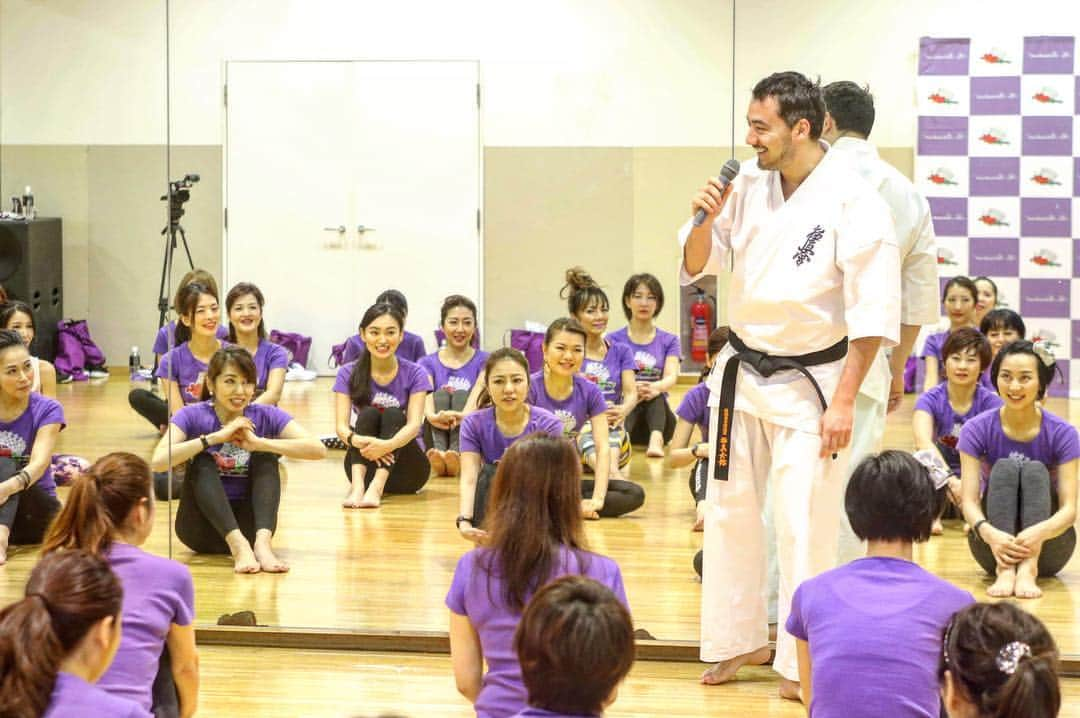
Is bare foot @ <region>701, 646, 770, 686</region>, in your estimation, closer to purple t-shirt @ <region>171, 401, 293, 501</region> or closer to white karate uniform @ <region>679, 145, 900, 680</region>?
white karate uniform @ <region>679, 145, 900, 680</region>

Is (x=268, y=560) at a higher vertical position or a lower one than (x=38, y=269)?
lower

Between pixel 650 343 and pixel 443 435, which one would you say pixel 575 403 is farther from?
pixel 650 343

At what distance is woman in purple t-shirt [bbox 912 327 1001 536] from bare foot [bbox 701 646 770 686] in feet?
2.35

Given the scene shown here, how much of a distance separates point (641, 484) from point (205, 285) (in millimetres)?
1719

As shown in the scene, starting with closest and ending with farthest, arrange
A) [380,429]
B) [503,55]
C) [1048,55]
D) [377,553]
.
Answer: [1048,55] → [503,55] → [377,553] → [380,429]

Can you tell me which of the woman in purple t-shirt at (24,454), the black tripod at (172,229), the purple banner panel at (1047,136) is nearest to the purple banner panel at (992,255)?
the purple banner panel at (1047,136)

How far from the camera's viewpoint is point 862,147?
358 centimetres

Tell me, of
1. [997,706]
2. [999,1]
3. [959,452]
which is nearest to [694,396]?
[959,452]

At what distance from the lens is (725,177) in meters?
3.32

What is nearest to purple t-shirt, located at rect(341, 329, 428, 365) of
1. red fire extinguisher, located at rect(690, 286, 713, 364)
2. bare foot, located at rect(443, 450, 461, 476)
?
bare foot, located at rect(443, 450, 461, 476)

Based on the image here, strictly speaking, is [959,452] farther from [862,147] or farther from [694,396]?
[862,147]

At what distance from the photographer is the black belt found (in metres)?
3.24

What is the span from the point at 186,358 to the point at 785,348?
1.73 m

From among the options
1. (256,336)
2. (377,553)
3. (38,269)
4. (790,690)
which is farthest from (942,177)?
(38,269)
